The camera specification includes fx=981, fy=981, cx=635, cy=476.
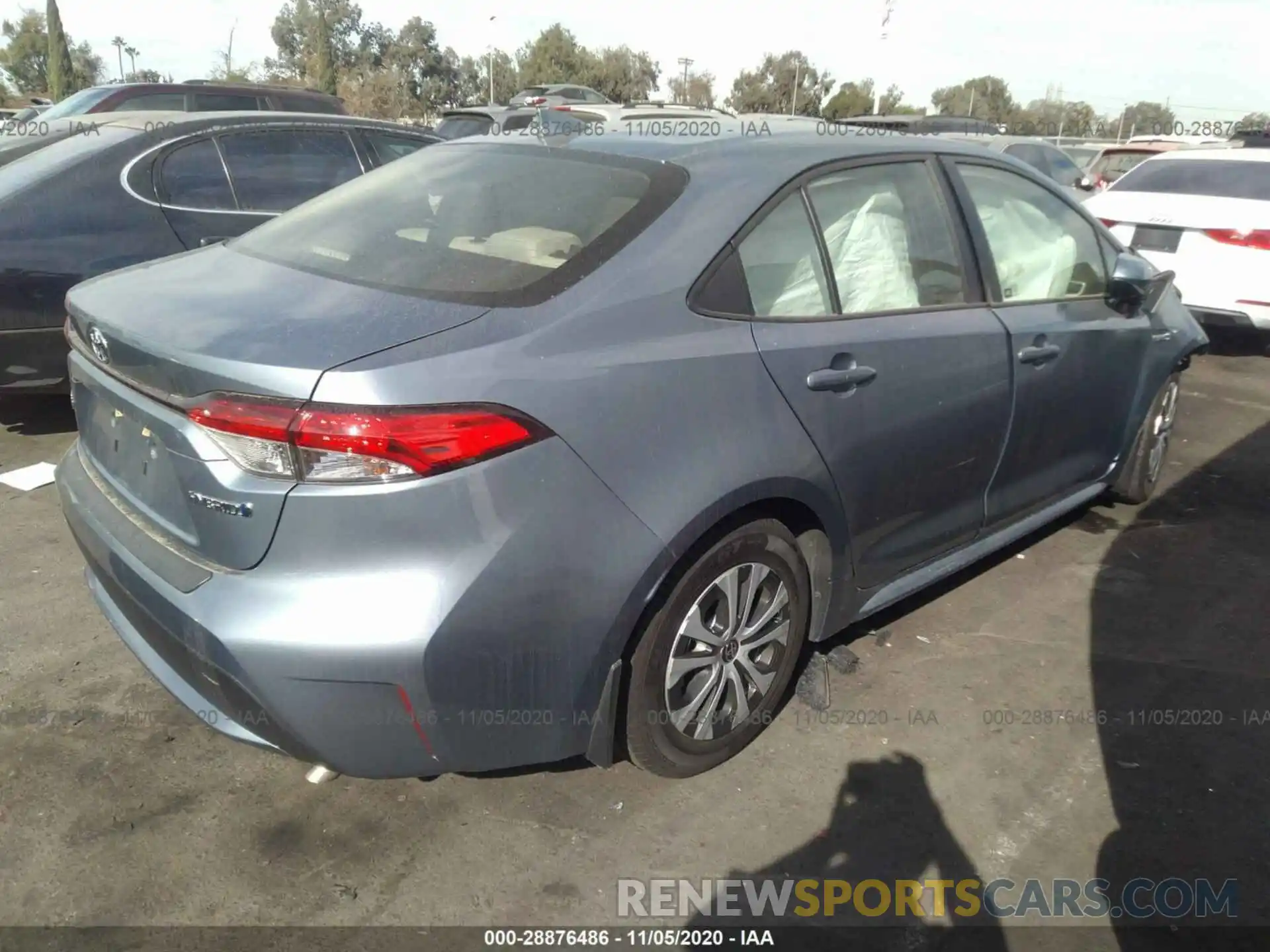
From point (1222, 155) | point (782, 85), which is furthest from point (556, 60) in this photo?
point (1222, 155)

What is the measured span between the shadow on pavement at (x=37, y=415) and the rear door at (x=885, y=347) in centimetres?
436

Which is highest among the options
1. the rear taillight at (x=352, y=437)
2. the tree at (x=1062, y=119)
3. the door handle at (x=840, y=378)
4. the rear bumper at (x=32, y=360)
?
the rear taillight at (x=352, y=437)

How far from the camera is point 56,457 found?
4.91 meters

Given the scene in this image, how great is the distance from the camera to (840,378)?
2656 mm

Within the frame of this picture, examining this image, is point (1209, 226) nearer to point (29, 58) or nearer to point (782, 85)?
point (782, 85)

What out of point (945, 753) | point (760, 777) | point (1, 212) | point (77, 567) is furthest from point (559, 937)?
point (1, 212)

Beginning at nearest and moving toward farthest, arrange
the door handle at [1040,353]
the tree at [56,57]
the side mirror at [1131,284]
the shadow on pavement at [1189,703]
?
1. the shadow on pavement at [1189,703]
2. the door handle at [1040,353]
3. the side mirror at [1131,284]
4. the tree at [56,57]

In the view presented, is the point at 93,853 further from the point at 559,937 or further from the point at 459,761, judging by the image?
the point at 559,937

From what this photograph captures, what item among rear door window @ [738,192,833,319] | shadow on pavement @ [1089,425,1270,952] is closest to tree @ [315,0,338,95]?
shadow on pavement @ [1089,425,1270,952]

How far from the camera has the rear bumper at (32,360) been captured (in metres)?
4.46

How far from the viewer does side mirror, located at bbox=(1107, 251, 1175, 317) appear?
3.78 meters

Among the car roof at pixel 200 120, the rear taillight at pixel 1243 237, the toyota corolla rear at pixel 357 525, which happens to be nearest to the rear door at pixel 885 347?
the toyota corolla rear at pixel 357 525

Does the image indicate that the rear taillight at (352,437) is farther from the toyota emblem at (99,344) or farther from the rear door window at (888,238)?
the rear door window at (888,238)
